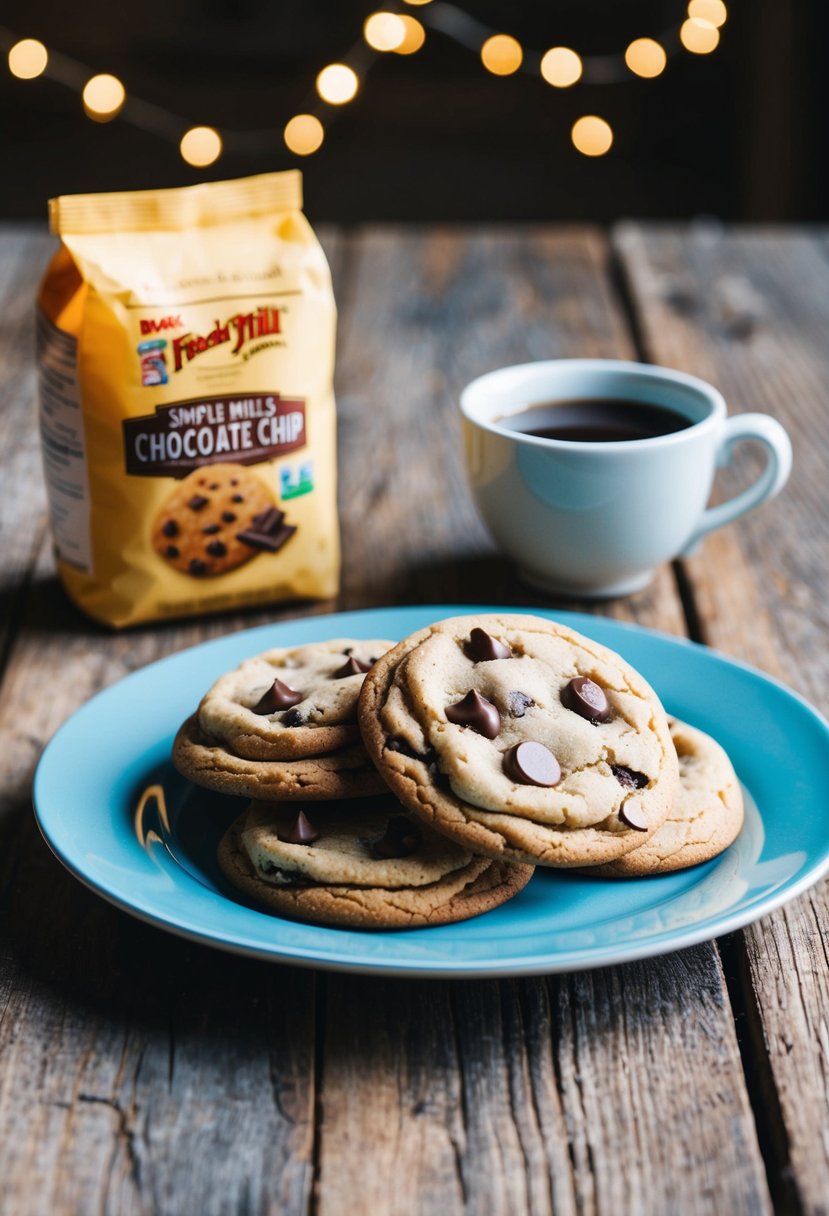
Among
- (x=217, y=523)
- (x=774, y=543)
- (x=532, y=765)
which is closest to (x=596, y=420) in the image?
(x=774, y=543)

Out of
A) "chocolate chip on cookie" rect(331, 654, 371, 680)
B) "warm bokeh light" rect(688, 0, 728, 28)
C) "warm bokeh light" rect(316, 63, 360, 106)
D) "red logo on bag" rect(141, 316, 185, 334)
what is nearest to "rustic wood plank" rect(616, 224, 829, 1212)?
"chocolate chip on cookie" rect(331, 654, 371, 680)

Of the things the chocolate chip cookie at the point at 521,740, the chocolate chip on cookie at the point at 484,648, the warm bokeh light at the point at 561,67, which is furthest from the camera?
the warm bokeh light at the point at 561,67

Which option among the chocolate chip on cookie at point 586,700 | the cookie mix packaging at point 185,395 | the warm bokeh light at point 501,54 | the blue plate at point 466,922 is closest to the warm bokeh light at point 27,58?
the warm bokeh light at point 501,54

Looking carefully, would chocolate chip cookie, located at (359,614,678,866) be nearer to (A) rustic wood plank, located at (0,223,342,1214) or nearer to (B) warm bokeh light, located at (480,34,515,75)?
(A) rustic wood plank, located at (0,223,342,1214)

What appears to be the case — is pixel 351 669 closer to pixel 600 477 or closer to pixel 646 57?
pixel 600 477

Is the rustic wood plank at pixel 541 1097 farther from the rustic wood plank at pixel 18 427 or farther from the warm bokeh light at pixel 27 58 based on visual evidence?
the warm bokeh light at pixel 27 58

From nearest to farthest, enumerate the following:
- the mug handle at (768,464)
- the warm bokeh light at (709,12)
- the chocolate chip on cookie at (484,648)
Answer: the chocolate chip on cookie at (484,648)
the mug handle at (768,464)
the warm bokeh light at (709,12)

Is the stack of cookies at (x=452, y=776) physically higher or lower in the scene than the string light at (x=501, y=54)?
higher
